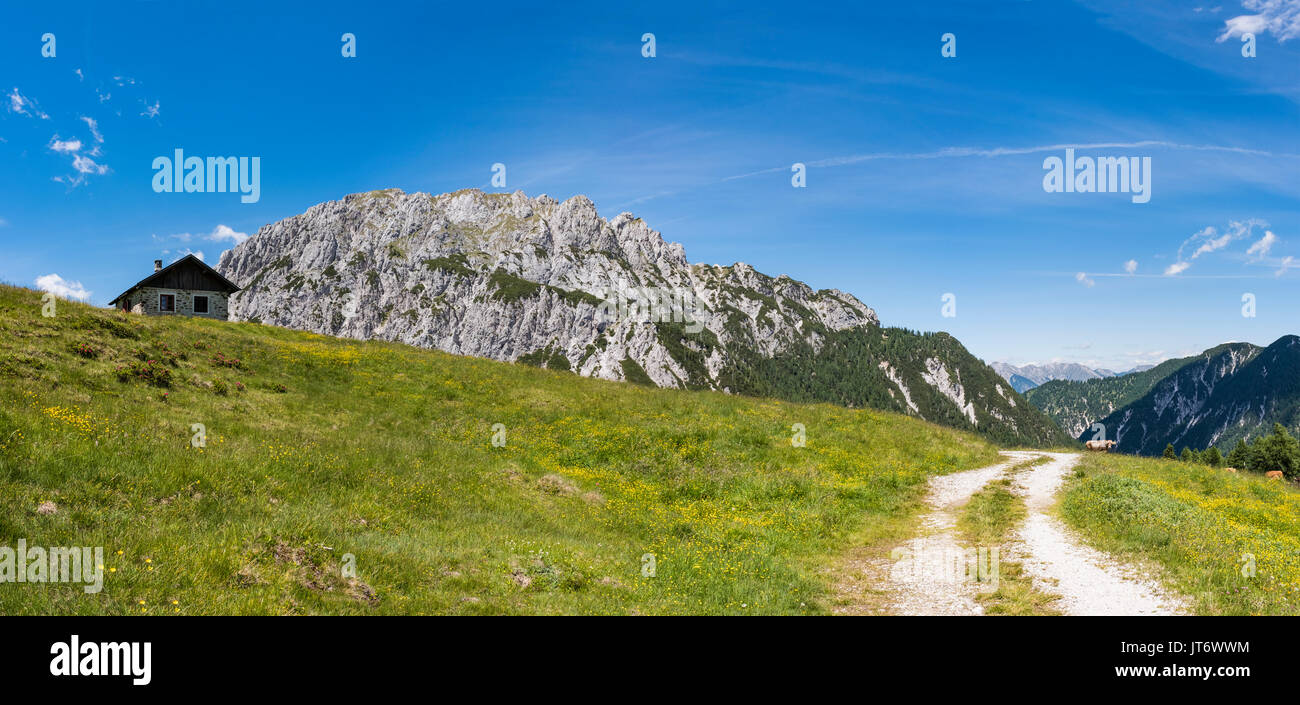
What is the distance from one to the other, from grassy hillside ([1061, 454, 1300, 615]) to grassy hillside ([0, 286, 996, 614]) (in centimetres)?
585

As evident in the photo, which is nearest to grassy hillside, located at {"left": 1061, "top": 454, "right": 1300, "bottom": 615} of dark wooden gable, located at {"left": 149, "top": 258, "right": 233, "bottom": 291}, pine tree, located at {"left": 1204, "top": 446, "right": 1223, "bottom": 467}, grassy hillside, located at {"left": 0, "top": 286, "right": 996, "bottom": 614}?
grassy hillside, located at {"left": 0, "top": 286, "right": 996, "bottom": 614}

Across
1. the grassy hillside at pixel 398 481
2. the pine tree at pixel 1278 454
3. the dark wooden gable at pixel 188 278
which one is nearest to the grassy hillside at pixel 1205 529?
the grassy hillside at pixel 398 481

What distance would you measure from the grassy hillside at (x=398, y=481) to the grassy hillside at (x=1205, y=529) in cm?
585

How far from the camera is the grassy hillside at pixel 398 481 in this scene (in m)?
9.87

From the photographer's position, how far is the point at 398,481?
58.0 ft

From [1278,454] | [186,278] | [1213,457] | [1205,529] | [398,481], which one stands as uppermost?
[186,278]

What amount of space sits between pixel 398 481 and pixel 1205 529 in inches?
895

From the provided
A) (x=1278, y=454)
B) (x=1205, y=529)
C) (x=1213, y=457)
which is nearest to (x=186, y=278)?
(x=1205, y=529)

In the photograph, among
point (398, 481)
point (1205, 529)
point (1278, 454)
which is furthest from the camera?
point (1278, 454)

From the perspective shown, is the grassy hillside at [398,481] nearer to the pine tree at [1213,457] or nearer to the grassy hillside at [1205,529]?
the grassy hillside at [1205,529]

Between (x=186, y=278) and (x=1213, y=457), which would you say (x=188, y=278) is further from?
(x=1213, y=457)

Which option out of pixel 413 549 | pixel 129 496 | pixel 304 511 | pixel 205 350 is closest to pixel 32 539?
pixel 129 496
